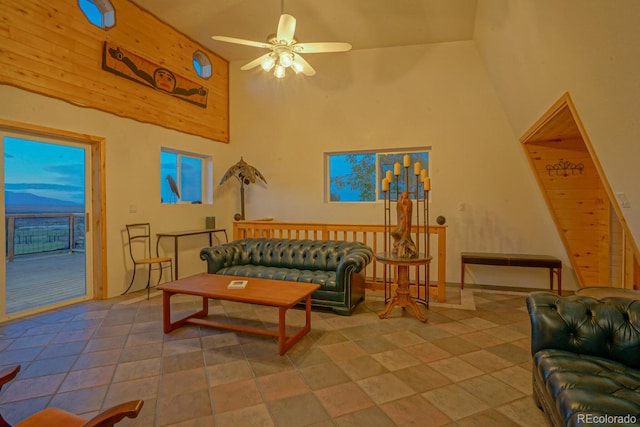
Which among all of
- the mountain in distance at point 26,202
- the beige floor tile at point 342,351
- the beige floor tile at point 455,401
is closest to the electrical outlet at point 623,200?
the beige floor tile at point 455,401

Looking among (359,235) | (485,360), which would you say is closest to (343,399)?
(485,360)

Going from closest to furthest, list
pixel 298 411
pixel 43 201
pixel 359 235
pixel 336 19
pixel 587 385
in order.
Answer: pixel 587 385 → pixel 298 411 → pixel 43 201 → pixel 336 19 → pixel 359 235

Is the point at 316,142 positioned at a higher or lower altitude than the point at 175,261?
higher

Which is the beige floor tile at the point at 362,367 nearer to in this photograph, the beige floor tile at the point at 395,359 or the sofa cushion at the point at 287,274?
the beige floor tile at the point at 395,359

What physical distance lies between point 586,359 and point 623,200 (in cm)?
150

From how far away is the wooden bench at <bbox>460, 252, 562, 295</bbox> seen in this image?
436 cm

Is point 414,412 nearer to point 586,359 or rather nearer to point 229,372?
point 586,359

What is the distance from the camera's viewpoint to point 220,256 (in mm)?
4250

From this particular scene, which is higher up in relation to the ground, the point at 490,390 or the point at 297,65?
the point at 297,65

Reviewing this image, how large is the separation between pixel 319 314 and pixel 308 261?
728mm

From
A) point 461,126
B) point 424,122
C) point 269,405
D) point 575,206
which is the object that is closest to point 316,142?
point 424,122

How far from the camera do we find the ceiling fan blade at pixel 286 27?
10.0 feet

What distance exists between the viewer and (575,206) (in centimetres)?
421

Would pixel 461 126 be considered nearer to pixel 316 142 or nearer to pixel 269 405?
pixel 316 142
